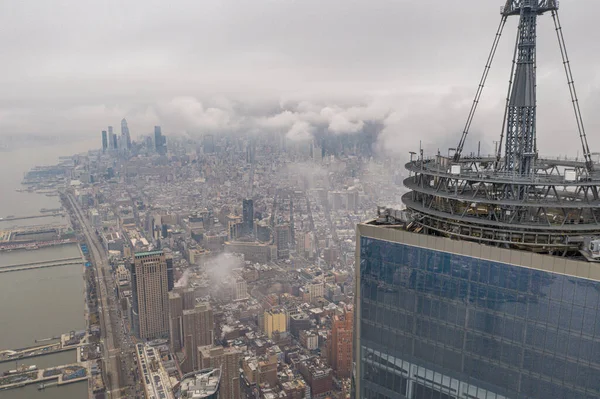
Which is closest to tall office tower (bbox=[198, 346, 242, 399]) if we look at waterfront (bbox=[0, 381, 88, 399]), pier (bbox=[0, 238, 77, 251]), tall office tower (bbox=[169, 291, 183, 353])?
tall office tower (bbox=[169, 291, 183, 353])

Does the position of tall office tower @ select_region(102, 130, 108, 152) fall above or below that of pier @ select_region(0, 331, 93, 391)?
above

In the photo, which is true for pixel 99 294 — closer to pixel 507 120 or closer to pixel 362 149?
pixel 362 149

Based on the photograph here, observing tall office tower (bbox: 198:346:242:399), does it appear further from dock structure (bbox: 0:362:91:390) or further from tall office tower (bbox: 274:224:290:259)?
tall office tower (bbox: 274:224:290:259)

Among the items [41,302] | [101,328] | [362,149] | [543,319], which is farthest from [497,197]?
[362,149]

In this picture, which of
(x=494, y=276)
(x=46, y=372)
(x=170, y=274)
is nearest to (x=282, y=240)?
(x=170, y=274)

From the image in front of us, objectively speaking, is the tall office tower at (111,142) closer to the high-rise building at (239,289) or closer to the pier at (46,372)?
the high-rise building at (239,289)

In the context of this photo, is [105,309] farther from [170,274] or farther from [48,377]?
[48,377]
